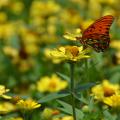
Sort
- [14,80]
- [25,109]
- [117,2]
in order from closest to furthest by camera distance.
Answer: [25,109] < [14,80] < [117,2]

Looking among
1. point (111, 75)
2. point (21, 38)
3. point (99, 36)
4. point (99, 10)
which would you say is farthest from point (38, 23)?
point (99, 36)

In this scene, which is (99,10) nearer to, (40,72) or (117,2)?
(117,2)

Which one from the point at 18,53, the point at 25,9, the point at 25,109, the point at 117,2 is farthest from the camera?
the point at 25,9

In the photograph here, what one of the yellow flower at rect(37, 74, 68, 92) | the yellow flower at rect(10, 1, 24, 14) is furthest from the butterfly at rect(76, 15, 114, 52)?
the yellow flower at rect(10, 1, 24, 14)

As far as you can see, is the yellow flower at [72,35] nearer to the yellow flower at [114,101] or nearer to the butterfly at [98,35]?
the butterfly at [98,35]

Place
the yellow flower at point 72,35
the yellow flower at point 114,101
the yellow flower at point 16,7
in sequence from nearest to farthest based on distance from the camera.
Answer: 1. the yellow flower at point 114,101
2. the yellow flower at point 72,35
3. the yellow flower at point 16,7

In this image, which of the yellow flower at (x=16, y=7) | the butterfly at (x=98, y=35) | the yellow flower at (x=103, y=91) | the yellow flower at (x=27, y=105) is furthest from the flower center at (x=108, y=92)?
the yellow flower at (x=16, y=7)

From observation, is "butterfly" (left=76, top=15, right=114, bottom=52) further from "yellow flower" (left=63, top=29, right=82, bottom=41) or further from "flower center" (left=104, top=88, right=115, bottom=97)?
"flower center" (left=104, top=88, right=115, bottom=97)

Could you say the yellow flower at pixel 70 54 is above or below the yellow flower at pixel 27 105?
above

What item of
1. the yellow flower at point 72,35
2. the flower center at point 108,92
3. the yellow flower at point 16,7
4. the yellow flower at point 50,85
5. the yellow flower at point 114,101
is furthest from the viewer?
the yellow flower at point 16,7
